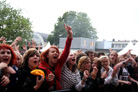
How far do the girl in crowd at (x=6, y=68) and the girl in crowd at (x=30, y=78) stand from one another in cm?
20

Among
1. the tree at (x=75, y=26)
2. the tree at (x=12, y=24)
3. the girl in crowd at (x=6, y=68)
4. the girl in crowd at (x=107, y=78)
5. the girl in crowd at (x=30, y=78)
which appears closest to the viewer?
the girl in crowd at (x=6, y=68)

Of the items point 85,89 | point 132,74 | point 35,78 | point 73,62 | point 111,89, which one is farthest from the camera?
point 132,74

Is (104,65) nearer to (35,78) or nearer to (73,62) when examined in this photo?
(73,62)

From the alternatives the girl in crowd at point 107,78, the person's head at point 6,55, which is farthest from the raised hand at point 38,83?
the girl in crowd at point 107,78

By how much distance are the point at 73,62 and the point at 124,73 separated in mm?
1740

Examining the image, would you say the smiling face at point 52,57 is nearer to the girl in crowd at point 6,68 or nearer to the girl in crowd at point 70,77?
the girl in crowd at point 70,77

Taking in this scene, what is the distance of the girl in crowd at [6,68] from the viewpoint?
6.75ft

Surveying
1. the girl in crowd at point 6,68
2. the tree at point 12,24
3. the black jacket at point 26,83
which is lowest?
the black jacket at point 26,83

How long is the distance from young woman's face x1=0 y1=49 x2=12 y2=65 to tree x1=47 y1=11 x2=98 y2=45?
126 feet

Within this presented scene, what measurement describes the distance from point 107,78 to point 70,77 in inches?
36.3

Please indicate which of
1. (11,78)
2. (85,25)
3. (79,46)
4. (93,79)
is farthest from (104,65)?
(85,25)

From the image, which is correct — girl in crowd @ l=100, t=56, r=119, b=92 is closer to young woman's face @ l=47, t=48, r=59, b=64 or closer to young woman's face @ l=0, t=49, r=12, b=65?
young woman's face @ l=47, t=48, r=59, b=64

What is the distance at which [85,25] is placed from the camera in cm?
4319

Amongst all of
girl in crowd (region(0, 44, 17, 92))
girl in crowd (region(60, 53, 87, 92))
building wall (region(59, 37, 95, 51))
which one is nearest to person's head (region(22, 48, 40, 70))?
girl in crowd (region(0, 44, 17, 92))
